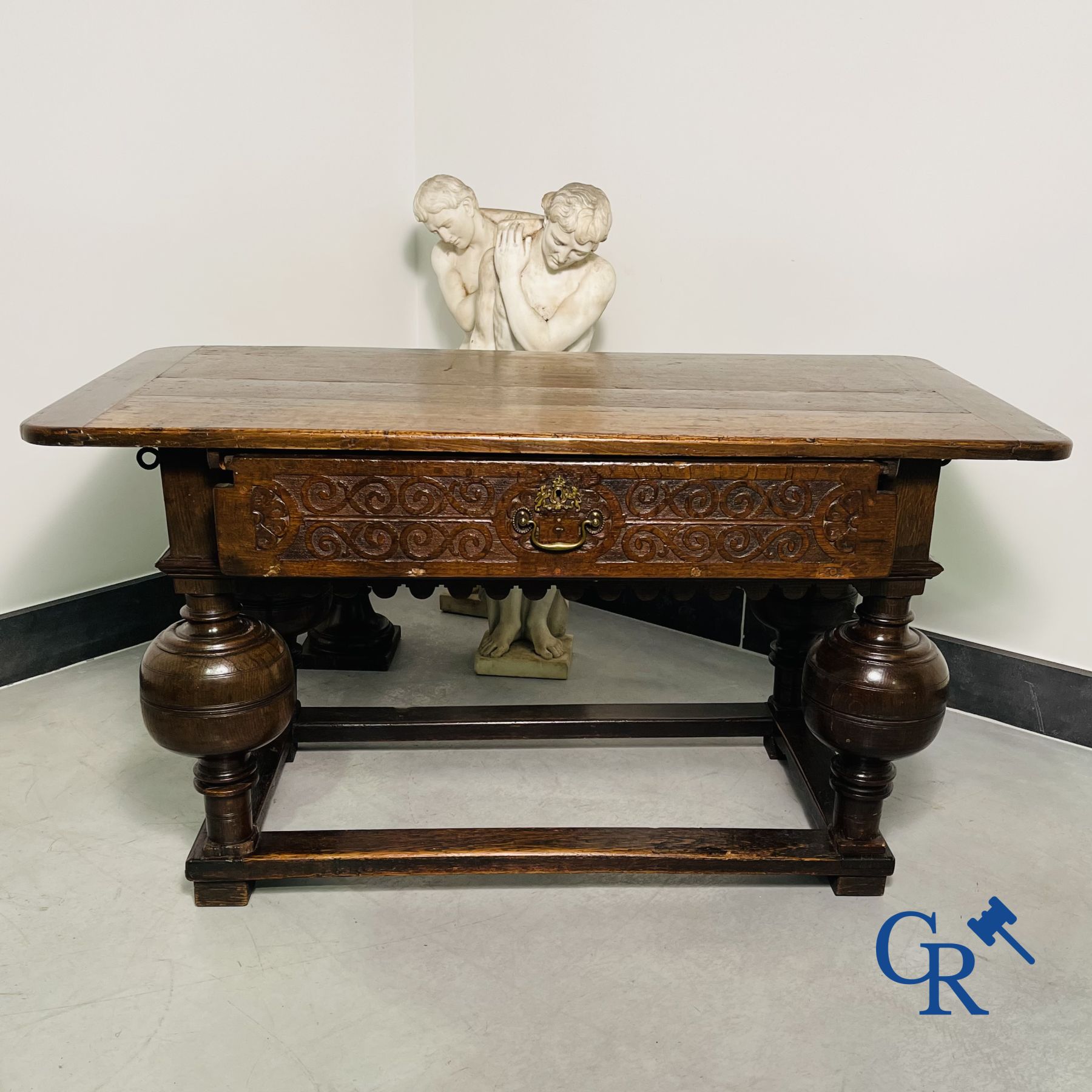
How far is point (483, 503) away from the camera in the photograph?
171 cm

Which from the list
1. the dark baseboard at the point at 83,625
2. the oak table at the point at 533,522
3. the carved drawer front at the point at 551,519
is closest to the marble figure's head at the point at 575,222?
the oak table at the point at 533,522

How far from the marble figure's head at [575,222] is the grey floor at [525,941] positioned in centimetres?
120

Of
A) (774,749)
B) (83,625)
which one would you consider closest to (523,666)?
(774,749)

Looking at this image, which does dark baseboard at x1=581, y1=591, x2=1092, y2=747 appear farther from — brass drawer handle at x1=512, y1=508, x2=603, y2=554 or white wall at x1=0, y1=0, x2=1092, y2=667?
brass drawer handle at x1=512, y1=508, x2=603, y2=554

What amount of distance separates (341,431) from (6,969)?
1026 millimetres

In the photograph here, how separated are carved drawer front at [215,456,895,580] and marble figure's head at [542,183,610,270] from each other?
112 cm

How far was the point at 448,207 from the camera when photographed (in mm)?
2920

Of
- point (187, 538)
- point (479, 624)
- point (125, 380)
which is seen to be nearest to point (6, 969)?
point (187, 538)

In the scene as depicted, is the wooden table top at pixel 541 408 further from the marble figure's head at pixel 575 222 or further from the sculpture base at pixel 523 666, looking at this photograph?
the sculpture base at pixel 523 666

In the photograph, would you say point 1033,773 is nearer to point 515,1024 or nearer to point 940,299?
point 940,299

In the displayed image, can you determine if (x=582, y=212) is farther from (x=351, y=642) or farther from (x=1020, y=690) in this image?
(x=1020, y=690)

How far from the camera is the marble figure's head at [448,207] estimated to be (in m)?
2.92

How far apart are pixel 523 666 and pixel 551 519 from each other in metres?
1.22

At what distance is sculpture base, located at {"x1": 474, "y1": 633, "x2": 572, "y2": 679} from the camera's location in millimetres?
2877
